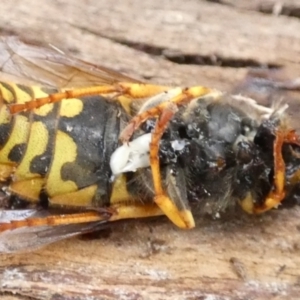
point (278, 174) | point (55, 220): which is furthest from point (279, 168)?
point (55, 220)

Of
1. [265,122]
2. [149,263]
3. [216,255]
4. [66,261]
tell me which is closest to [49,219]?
[66,261]

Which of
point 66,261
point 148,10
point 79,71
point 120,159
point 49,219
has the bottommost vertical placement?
point 66,261

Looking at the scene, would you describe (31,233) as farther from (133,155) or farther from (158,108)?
(158,108)

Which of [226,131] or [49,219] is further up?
[226,131]

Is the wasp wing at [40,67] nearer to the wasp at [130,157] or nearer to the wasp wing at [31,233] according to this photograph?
the wasp at [130,157]

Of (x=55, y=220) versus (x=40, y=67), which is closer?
(x=55, y=220)

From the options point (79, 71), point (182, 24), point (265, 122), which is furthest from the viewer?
point (182, 24)

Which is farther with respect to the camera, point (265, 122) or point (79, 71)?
point (79, 71)

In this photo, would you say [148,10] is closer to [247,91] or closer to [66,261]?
[247,91]
